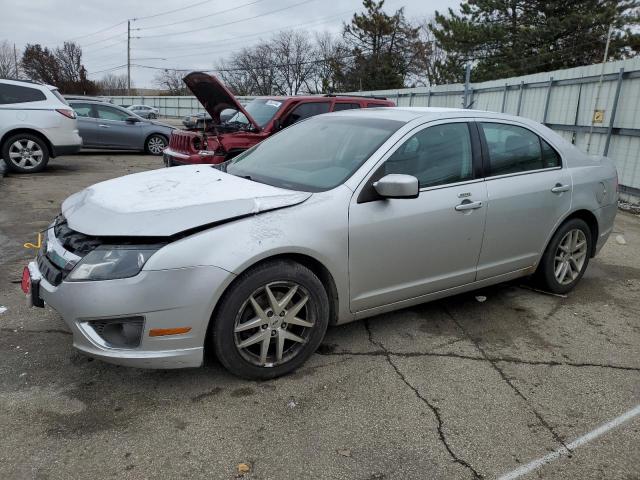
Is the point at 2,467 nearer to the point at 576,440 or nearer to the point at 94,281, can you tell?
the point at 94,281

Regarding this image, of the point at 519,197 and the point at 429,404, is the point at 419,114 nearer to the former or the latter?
the point at 519,197

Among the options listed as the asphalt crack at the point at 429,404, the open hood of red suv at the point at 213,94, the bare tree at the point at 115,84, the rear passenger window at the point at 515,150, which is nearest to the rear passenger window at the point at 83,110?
the open hood of red suv at the point at 213,94

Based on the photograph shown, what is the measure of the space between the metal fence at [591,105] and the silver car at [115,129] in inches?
369

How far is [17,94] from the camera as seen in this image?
991 centimetres

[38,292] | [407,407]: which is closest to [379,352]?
[407,407]

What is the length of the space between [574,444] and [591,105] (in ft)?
30.3

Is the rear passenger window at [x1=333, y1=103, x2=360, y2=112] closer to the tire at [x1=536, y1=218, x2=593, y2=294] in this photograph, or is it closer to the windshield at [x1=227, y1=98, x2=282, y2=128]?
the windshield at [x1=227, y1=98, x2=282, y2=128]

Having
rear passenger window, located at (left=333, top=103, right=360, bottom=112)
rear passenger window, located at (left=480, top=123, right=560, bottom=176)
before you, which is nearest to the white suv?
rear passenger window, located at (left=333, top=103, right=360, bottom=112)

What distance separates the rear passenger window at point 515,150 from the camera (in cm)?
402

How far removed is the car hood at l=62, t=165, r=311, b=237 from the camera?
9.04 feet

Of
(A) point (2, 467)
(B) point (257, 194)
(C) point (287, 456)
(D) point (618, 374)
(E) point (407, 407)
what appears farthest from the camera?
(D) point (618, 374)

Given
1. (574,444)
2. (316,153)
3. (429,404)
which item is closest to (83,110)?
(316,153)

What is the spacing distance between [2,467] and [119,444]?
1.60 ft

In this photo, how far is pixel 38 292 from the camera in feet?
9.64
